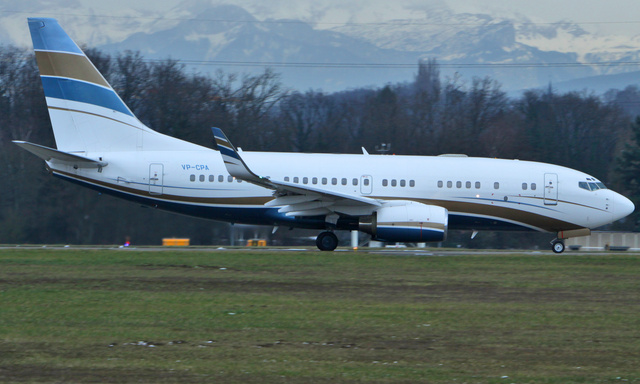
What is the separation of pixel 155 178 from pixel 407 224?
794 cm

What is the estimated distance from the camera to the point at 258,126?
47.6 m

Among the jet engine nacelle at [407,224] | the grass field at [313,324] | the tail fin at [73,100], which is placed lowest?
the grass field at [313,324]

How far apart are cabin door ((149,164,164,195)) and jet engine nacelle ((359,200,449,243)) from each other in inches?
252

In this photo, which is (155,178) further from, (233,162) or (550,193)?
(550,193)

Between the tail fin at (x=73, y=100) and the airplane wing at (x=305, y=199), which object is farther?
the tail fin at (x=73, y=100)

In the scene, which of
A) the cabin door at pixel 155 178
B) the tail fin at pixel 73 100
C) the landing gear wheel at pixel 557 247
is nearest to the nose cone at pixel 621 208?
the landing gear wheel at pixel 557 247

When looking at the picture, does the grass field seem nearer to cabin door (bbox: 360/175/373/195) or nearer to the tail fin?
cabin door (bbox: 360/175/373/195)

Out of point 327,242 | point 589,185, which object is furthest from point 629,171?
point 327,242

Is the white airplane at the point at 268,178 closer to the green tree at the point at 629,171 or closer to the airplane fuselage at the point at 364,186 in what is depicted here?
the airplane fuselage at the point at 364,186

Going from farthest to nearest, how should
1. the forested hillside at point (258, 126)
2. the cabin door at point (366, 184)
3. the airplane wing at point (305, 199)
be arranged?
the forested hillside at point (258, 126) < the cabin door at point (366, 184) < the airplane wing at point (305, 199)

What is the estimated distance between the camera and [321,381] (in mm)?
7809

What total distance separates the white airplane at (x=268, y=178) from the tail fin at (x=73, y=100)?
0.03m

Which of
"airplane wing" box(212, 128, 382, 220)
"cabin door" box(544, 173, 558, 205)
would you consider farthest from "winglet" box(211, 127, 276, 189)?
"cabin door" box(544, 173, 558, 205)

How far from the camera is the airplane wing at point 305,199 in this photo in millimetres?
21484
